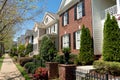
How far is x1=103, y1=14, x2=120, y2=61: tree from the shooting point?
43.7 feet

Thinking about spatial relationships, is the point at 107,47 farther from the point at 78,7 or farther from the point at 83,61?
the point at 78,7

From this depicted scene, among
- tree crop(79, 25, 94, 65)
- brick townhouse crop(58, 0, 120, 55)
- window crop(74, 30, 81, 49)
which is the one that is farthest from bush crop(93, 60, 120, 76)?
window crop(74, 30, 81, 49)

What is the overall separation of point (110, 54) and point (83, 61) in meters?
4.61

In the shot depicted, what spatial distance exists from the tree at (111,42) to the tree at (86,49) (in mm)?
3944

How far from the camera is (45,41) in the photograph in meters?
22.0

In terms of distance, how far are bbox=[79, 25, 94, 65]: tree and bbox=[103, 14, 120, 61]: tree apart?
3944 mm

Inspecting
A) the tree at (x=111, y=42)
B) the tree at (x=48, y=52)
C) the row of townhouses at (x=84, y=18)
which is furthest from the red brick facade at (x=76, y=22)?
the tree at (x=111, y=42)

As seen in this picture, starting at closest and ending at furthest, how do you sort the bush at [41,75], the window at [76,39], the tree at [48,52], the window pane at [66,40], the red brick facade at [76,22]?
the bush at [41,75]
the red brick facade at [76,22]
the tree at [48,52]
the window at [76,39]
the window pane at [66,40]

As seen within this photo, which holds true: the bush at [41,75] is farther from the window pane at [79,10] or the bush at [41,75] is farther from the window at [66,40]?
the window at [66,40]

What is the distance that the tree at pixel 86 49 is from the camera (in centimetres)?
1769

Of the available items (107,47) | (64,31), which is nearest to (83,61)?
(107,47)

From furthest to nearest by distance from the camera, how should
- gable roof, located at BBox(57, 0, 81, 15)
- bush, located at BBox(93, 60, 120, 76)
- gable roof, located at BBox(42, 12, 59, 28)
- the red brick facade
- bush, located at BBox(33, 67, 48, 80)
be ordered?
gable roof, located at BBox(42, 12, 59, 28), gable roof, located at BBox(57, 0, 81, 15), the red brick facade, bush, located at BBox(33, 67, 48, 80), bush, located at BBox(93, 60, 120, 76)

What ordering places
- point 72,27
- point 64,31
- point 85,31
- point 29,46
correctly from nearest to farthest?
point 85,31 < point 72,27 < point 64,31 < point 29,46

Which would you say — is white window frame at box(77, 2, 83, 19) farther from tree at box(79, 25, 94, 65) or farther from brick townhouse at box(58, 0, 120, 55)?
tree at box(79, 25, 94, 65)
